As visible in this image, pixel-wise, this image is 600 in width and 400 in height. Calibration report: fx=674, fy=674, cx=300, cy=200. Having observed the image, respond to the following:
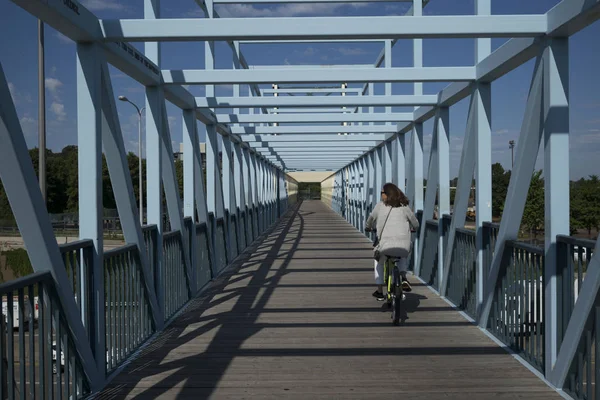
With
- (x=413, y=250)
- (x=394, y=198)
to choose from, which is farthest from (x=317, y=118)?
(x=394, y=198)

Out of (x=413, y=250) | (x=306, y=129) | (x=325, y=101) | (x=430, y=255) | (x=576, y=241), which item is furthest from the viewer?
(x=306, y=129)

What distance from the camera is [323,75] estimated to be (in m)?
6.78

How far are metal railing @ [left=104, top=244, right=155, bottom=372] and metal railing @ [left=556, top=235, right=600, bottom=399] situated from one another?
3.18 m

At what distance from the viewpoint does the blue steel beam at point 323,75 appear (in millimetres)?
6688

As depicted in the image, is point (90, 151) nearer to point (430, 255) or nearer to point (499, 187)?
point (430, 255)

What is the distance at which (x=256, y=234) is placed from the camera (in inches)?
757

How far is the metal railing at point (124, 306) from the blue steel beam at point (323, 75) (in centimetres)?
208

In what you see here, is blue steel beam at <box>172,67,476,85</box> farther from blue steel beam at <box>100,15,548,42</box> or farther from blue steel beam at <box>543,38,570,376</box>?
blue steel beam at <box>543,38,570,376</box>

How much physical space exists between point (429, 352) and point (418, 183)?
5.96 metres

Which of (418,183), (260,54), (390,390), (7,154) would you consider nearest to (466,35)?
(390,390)

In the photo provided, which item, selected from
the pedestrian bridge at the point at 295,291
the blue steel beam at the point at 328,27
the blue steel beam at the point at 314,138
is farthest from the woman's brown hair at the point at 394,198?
the blue steel beam at the point at 314,138

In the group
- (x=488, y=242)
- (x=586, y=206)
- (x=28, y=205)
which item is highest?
(x=28, y=205)

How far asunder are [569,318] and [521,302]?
0.93m

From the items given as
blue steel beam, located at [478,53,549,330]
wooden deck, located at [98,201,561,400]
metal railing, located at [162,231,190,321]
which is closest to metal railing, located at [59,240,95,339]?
wooden deck, located at [98,201,561,400]
